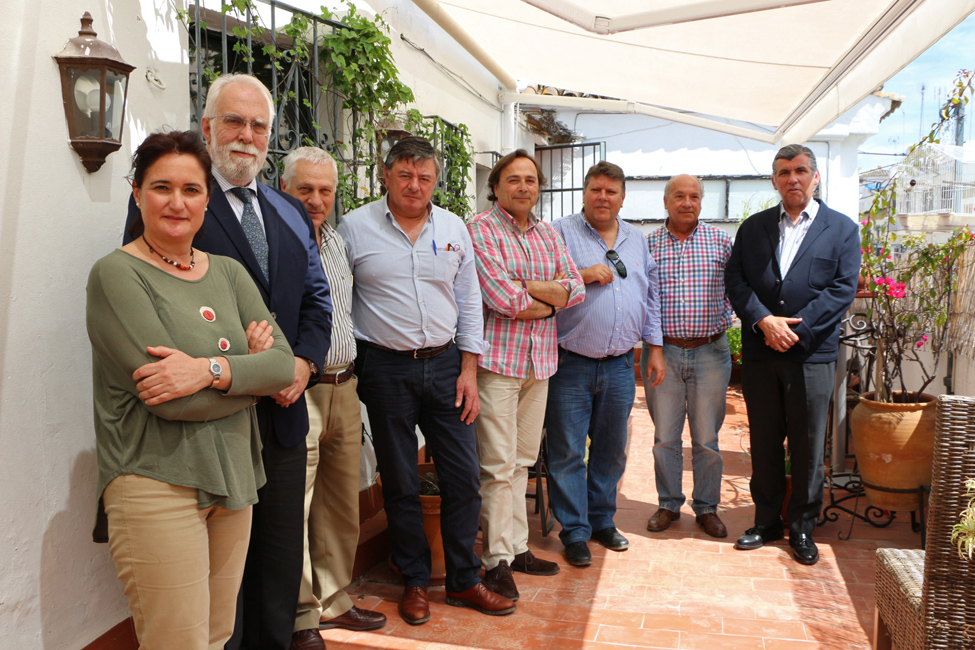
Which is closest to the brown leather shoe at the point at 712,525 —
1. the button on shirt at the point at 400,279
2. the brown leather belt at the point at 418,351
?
the button on shirt at the point at 400,279

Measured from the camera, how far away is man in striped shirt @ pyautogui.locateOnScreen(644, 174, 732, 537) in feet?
12.9

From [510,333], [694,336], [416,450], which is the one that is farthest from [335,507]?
[694,336]

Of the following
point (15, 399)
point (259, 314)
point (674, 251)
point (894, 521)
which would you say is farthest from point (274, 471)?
point (894, 521)

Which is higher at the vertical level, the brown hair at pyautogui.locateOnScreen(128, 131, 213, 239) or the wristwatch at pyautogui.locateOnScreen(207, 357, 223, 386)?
the brown hair at pyautogui.locateOnScreen(128, 131, 213, 239)

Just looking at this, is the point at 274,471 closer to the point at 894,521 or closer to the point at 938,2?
the point at 938,2

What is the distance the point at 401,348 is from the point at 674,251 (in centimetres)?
181

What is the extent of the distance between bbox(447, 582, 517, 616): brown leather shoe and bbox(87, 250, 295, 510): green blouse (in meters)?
1.44

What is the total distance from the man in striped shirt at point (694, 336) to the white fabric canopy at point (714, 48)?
3.03 ft

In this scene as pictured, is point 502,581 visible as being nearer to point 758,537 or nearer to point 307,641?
point 307,641

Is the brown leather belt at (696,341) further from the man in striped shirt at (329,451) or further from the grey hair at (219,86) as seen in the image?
the grey hair at (219,86)

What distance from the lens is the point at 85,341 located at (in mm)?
2283

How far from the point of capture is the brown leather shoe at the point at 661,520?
13.4 ft

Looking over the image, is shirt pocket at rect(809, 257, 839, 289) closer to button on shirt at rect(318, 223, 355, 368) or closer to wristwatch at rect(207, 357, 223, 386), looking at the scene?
button on shirt at rect(318, 223, 355, 368)

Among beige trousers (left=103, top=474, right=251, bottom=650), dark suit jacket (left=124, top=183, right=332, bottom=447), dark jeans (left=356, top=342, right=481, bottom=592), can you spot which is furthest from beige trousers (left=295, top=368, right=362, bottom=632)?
beige trousers (left=103, top=474, right=251, bottom=650)
